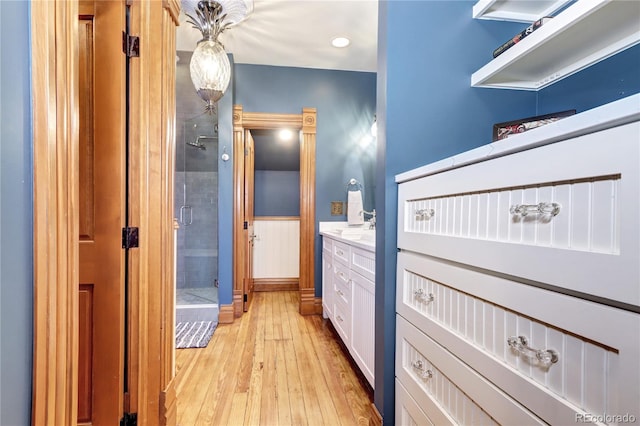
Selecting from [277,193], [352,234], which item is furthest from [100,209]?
[277,193]

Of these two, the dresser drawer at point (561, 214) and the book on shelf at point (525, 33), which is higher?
the book on shelf at point (525, 33)

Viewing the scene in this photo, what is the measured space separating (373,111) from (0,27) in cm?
Result: 308

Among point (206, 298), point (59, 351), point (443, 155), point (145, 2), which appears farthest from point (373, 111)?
point (59, 351)

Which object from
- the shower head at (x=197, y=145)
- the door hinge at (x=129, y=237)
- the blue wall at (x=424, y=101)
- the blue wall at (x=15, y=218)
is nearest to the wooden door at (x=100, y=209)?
the door hinge at (x=129, y=237)

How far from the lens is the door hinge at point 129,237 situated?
1.22m

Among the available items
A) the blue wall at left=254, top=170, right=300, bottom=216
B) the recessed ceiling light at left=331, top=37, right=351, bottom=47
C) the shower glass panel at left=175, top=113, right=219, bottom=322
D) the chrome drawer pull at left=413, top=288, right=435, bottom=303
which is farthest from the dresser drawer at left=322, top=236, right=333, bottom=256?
the recessed ceiling light at left=331, top=37, right=351, bottom=47

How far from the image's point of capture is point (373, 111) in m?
3.28

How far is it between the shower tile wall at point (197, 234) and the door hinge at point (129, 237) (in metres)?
2.29

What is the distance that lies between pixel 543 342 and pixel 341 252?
1670 mm

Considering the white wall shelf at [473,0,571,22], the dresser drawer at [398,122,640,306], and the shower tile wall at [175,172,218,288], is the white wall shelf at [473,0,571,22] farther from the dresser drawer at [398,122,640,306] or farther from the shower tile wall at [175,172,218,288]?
the shower tile wall at [175,172,218,288]

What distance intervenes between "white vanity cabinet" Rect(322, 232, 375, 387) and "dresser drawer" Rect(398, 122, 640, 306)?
2.51 feet

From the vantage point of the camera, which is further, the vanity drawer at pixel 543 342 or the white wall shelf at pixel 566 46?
the white wall shelf at pixel 566 46

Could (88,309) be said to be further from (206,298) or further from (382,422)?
(206,298)

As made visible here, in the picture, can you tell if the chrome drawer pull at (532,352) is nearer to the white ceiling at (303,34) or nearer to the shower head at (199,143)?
the white ceiling at (303,34)
